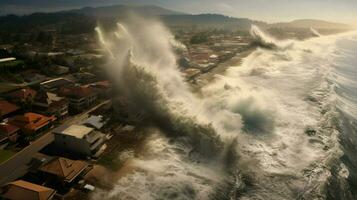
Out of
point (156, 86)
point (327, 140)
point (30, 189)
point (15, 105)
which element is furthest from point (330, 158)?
point (15, 105)

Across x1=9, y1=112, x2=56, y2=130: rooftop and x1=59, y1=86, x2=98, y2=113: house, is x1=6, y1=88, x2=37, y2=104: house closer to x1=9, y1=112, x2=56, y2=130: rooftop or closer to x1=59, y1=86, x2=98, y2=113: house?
x1=59, y1=86, x2=98, y2=113: house

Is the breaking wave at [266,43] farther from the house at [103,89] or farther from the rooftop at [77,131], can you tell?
the rooftop at [77,131]

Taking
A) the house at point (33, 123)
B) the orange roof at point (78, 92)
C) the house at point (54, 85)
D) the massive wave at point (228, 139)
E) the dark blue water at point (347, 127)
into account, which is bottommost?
the dark blue water at point (347, 127)

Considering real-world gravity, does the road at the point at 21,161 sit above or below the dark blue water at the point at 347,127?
above

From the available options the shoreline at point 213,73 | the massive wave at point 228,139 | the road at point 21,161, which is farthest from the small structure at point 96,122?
the shoreline at point 213,73

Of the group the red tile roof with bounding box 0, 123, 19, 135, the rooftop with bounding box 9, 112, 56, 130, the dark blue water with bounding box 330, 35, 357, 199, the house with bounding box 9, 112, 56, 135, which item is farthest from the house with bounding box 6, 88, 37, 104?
the dark blue water with bounding box 330, 35, 357, 199

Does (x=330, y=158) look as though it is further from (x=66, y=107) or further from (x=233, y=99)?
(x=66, y=107)
